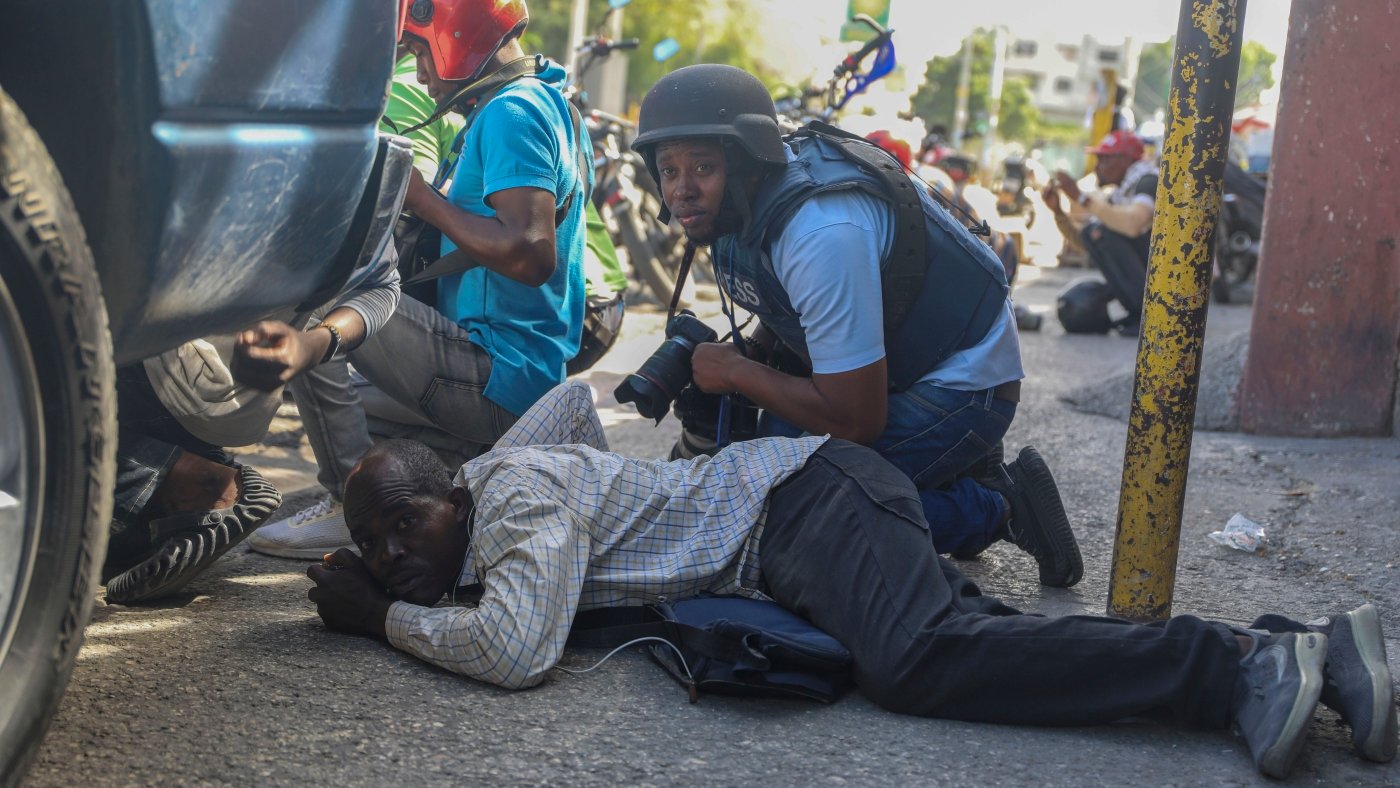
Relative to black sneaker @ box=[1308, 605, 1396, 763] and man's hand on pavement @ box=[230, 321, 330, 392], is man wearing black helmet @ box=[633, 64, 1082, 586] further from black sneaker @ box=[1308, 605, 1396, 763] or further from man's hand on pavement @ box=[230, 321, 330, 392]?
black sneaker @ box=[1308, 605, 1396, 763]

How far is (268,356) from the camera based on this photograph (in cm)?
273

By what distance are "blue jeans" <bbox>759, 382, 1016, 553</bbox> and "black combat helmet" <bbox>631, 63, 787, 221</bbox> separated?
0.65 metres

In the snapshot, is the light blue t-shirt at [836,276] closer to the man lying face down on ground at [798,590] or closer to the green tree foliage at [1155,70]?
the man lying face down on ground at [798,590]

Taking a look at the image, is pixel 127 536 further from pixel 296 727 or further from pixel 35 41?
pixel 35 41

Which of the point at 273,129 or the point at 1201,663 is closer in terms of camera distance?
the point at 273,129

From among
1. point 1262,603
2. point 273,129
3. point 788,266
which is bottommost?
point 1262,603

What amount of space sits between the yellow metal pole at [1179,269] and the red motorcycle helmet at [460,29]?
1624 millimetres

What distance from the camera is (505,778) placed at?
211cm

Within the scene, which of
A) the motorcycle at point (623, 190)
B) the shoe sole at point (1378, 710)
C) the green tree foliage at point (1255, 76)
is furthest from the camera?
the green tree foliage at point (1255, 76)

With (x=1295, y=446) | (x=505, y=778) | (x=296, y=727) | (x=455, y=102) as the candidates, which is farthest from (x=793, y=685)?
(x=1295, y=446)

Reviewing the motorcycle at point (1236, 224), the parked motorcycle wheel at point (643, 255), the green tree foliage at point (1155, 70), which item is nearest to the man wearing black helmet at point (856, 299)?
the parked motorcycle wheel at point (643, 255)

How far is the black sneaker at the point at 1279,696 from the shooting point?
2180 mm

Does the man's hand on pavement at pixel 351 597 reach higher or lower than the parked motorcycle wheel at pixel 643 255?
lower

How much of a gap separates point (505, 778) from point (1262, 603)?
1.99m
